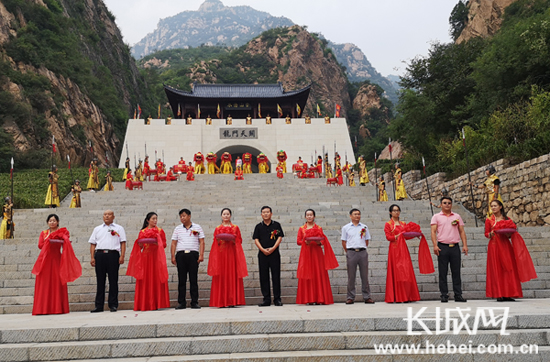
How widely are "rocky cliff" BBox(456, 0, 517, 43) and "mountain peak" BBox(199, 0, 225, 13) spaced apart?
155 metres

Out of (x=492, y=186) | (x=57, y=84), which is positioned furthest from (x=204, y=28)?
(x=492, y=186)

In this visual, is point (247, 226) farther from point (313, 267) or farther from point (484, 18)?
point (484, 18)

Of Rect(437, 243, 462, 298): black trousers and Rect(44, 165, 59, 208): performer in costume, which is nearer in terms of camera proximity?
Rect(437, 243, 462, 298): black trousers

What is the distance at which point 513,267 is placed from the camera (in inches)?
213

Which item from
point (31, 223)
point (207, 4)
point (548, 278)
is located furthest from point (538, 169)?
point (207, 4)

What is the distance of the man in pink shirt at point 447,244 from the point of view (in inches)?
213

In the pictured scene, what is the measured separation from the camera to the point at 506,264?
5.38 m

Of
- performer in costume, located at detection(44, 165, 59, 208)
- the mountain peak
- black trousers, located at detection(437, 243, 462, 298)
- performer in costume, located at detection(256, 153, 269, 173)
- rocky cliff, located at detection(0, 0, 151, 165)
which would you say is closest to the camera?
black trousers, located at detection(437, 243, 462, 298)

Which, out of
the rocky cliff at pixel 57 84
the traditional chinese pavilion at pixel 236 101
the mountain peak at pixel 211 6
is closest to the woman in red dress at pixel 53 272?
the rocky cliff at pixel 57 84

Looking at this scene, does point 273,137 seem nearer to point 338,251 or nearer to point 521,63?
point 521,63

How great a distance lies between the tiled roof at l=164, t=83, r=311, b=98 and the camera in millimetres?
30594

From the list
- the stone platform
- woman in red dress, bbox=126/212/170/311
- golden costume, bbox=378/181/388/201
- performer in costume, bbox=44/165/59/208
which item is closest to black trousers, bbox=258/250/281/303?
woman in red dress, bbox=126/212/170/311

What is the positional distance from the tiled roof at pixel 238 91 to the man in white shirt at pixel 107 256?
2517cm

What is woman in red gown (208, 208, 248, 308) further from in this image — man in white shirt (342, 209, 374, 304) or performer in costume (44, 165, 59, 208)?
performer in costume (44, 165, 59, 208)
